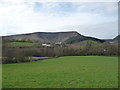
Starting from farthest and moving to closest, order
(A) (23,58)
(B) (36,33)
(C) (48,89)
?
(B) (36,33) → (A) (23,58) → (C) (48,89)

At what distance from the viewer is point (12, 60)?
94.6 ft

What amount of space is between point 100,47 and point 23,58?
37518mm

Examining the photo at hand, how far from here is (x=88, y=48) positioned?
6081 cm

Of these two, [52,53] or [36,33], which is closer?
[52,53]

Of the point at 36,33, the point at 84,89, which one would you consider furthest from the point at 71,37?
the point at 84,89

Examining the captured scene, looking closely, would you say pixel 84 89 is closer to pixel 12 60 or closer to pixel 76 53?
pixel 12 60

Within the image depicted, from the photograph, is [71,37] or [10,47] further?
[71,37]

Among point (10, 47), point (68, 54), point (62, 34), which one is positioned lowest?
point (68, 54)

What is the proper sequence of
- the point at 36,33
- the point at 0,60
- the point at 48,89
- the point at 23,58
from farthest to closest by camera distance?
the point at 36,33 → the point at 23,58 → the point at 0,60 → the point at 48,89

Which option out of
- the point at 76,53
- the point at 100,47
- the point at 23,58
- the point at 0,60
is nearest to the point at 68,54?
the point at 76,53

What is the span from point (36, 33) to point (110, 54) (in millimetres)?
49879

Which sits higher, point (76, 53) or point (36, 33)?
point (36, 33)

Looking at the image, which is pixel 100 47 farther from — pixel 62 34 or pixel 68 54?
pixel 62 34

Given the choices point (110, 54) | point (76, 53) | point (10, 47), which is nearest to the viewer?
point (10, 47)
